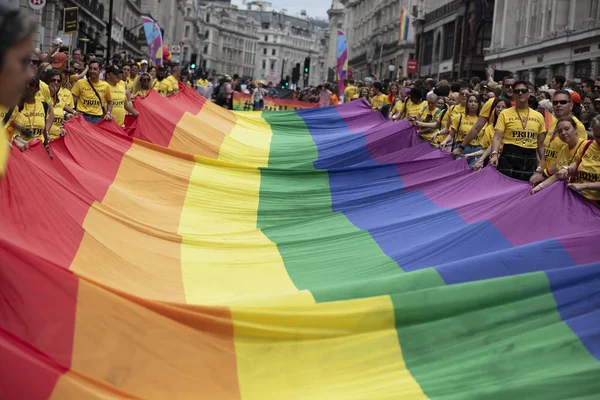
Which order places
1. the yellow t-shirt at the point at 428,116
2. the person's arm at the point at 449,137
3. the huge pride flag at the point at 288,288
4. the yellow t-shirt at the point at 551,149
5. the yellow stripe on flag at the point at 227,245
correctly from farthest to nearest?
the yellow t-shirt at the point at 428,116 < the person's arm at the point at 449,137 < the yellow t-shirt at the point at 551,149 < the yellow stripe on flag at the point at 227,245 < the huge pride flag at the point at 288,288

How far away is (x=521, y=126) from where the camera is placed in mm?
11977


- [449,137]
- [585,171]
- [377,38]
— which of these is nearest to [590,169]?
[585,171]

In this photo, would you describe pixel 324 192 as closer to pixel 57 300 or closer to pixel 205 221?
pixel 205 221

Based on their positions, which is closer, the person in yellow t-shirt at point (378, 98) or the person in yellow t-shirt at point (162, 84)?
the person in yellow t-shirt at point (162, 84)

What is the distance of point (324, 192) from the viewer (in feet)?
38.9

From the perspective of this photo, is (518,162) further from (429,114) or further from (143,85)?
(143,85)

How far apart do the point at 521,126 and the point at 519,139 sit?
0.17m

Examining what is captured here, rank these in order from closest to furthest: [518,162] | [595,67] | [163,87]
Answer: [518,162] → [163,87] → [595,67]

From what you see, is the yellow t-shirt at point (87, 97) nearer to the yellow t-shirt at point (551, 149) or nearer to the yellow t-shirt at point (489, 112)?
the yellow t-shirt at point (489, 112)

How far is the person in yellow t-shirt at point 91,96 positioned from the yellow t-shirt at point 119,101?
0.19m

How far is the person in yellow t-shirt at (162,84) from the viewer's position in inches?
878

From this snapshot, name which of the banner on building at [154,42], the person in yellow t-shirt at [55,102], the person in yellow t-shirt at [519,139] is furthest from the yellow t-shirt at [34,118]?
the banner on building at [154,42]

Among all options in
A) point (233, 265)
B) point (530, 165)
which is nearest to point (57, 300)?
point (233, 265)

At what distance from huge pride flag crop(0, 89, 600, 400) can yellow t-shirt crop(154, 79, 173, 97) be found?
35.4 feet
